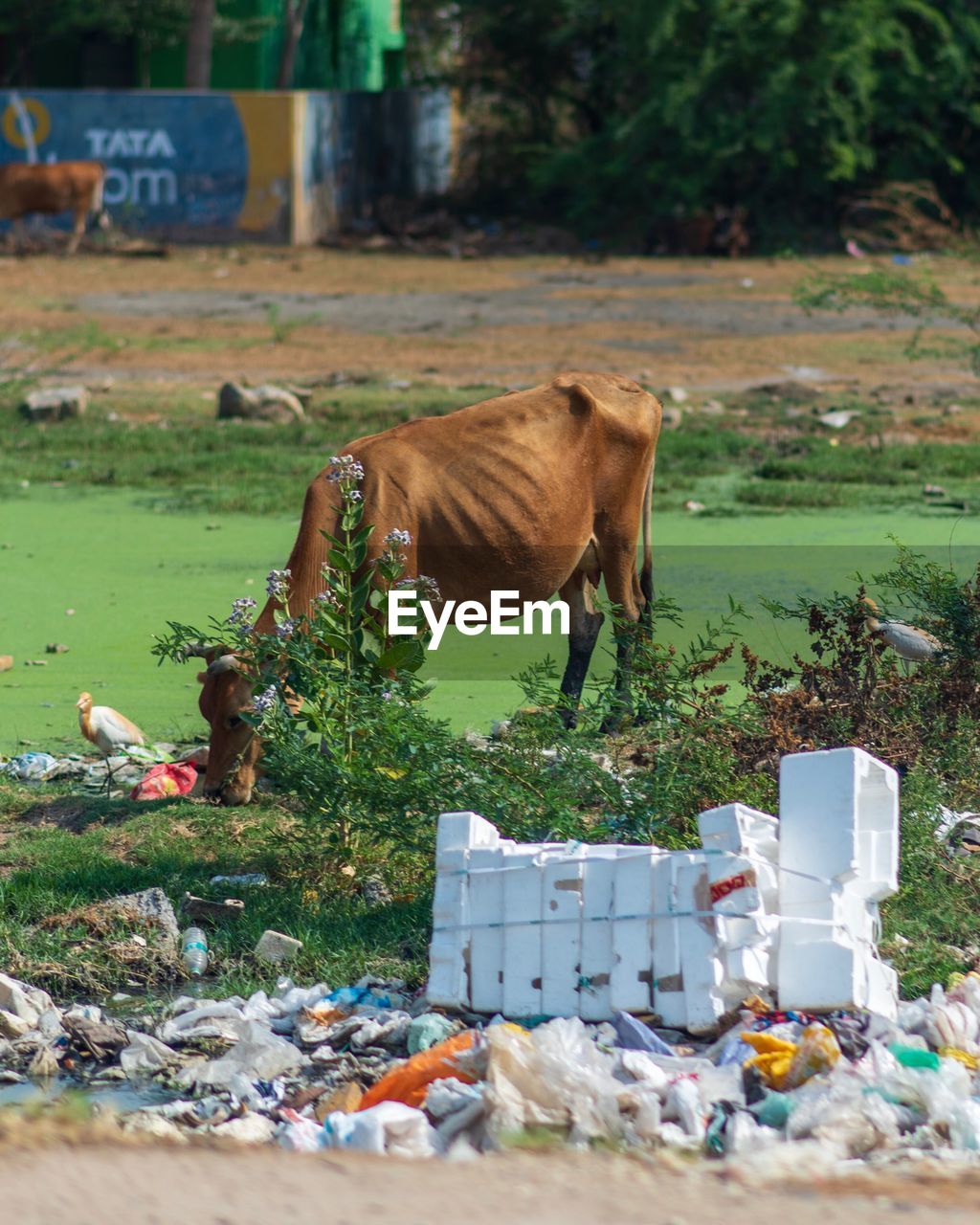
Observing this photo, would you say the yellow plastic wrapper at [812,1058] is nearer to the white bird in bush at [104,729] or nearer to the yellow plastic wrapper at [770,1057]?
the yellow plastic wrapper at [770,1057]

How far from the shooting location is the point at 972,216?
2598 cm

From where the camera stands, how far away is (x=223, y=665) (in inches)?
234

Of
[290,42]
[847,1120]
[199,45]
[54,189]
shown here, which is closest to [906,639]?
[847,1120]

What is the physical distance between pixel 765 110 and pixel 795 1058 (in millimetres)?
22707

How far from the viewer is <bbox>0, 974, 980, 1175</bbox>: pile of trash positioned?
3.88 meters

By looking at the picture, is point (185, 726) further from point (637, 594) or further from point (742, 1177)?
point (742, 1177)

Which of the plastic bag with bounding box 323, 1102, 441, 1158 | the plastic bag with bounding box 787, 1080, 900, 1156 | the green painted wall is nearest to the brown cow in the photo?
the green painted wall

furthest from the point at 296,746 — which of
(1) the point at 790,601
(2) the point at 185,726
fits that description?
(1) the point at 790,601

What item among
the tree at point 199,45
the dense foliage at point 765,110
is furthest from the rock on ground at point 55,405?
the tree at point 199,45

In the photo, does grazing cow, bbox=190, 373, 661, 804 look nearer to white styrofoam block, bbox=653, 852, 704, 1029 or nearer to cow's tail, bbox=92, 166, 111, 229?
white styrofoam block, bbox=653, 852, 704, 1029

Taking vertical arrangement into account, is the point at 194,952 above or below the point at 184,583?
below

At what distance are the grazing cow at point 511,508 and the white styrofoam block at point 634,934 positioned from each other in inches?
66.3

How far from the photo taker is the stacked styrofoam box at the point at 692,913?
441cm

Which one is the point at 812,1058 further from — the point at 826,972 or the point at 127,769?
the point at 127,769
